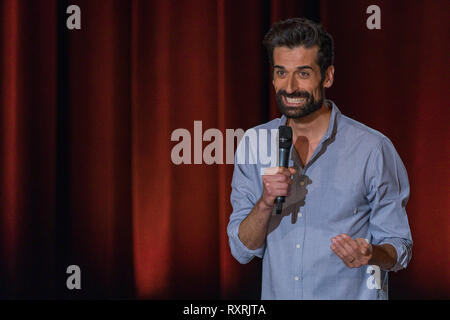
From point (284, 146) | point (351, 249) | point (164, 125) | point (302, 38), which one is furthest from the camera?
point (164, 125)

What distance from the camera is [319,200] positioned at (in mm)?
1305

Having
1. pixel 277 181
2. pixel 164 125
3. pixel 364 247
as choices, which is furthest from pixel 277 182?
pixel 164 125

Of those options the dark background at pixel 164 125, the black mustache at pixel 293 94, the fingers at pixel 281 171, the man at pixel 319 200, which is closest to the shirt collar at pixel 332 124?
the man at pixel 319 200

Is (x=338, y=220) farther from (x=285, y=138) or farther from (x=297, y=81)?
(x=297, y=81)

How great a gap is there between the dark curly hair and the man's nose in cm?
8

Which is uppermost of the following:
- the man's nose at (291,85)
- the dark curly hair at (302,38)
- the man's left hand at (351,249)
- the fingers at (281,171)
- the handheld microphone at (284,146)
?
the dark curly hair at (302,38)

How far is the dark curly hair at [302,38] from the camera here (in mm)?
1329

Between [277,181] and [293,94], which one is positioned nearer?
[277,181]

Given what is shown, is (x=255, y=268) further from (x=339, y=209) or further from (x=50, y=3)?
(x=50, y=3)

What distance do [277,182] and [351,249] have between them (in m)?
0.20

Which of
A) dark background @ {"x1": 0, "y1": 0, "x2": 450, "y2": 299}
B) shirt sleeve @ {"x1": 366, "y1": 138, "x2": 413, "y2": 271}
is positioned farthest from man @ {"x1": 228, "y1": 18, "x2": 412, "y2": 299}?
dark background @ {"x1": 0, "y1": 0, "x2": 450, "y2": 299}

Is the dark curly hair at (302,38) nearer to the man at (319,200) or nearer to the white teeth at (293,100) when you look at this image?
the man at (319,200)

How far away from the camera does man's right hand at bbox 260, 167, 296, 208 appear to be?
114 centimetres

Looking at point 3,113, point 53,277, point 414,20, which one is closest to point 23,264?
point 53,277
